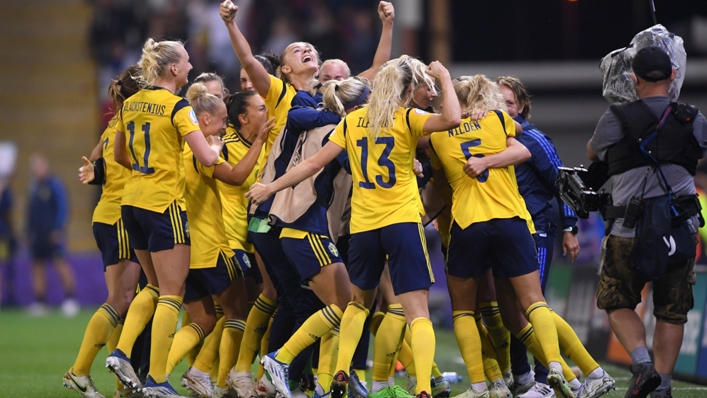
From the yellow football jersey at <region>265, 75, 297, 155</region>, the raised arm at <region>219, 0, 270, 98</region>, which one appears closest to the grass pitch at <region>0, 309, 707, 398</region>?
the yellow football jersey at <region>265, 75, 297, 155</region>

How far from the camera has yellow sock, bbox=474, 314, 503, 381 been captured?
21.5ft

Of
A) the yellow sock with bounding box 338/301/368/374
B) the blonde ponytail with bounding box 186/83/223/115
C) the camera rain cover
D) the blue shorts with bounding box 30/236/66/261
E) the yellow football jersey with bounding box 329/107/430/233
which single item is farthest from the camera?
the blue shorts with bounding box 30/236/66/261

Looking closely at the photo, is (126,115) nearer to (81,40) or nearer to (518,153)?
(518,153)

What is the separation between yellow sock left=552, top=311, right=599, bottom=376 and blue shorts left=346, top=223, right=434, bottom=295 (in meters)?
0.97

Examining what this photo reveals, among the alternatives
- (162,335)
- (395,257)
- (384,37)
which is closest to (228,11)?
(384,37)

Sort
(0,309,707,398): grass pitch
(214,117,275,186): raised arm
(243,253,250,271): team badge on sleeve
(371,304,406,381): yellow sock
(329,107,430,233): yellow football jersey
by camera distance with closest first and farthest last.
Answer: (329,107,430,233): yellow football jersey
(371,304,406,381): yellow sock
(214,117,275,186): raised arm
(243,253,250,271): team badge on sleeve
(0,309,707,398): grass pitch

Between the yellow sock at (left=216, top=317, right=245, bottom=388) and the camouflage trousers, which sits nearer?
the camouflage trousers

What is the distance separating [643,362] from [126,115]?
3.54 m

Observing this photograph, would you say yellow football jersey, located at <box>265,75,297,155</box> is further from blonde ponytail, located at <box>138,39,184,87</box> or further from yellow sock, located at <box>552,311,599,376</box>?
yellow sock, located at <box>552,311,599,376</box>

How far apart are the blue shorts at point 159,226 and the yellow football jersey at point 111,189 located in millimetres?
728

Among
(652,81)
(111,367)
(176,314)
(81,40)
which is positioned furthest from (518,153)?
(81,40)

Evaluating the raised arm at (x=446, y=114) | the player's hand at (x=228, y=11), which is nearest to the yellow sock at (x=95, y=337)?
the player's hand at (x=228, y=11)

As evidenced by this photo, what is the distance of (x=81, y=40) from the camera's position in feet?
68.7

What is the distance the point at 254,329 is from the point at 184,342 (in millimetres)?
537
